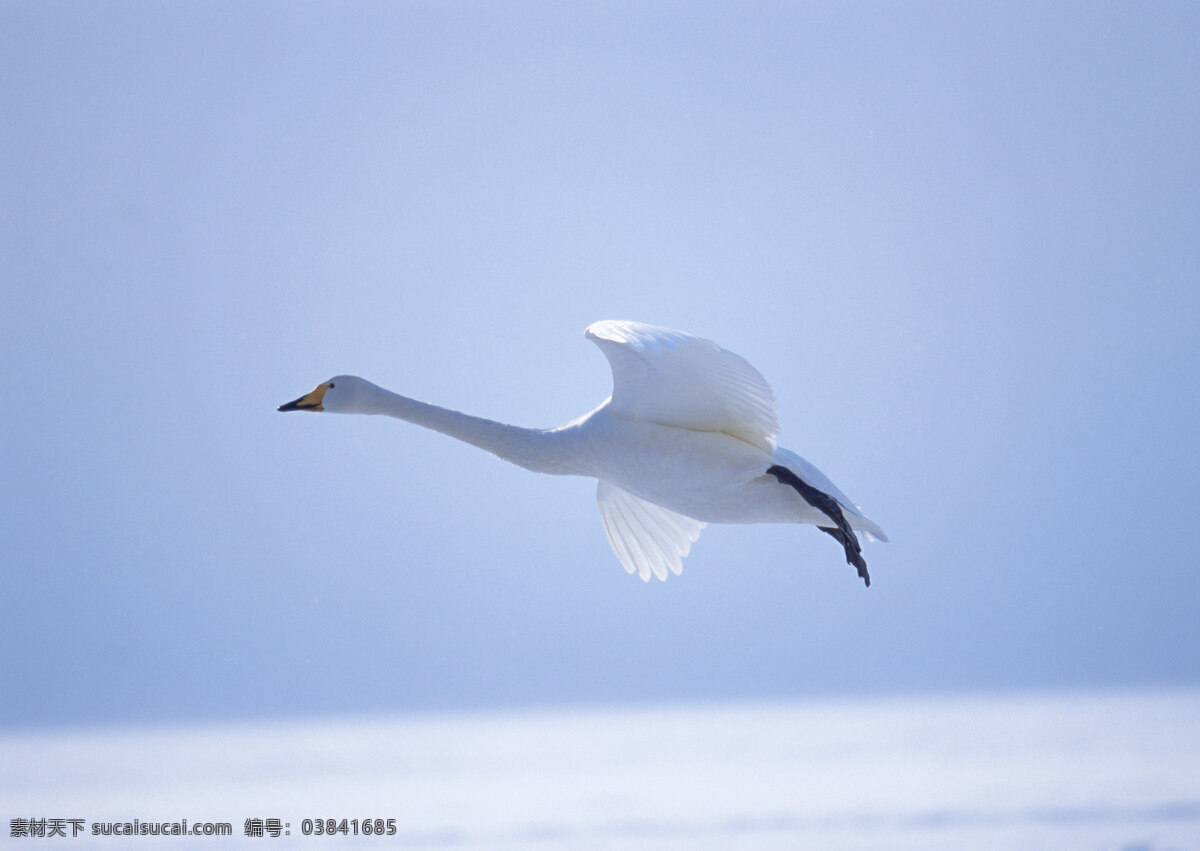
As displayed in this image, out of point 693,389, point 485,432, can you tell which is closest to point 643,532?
point 485,432

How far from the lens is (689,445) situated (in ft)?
16.6

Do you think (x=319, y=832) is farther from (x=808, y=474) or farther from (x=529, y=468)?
(x=808, y=474)

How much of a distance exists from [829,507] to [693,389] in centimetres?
76

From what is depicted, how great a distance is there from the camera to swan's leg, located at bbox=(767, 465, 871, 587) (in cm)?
506

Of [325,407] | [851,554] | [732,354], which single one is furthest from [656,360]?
Answer: [325,407]

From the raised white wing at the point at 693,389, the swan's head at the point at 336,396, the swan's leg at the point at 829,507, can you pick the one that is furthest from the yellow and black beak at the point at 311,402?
the swan's leg at the point at 829,507

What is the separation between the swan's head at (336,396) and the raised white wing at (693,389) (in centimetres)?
123

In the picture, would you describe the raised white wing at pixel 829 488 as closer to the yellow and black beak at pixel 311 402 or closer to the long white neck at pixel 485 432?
the long white neck at pixel 485 432

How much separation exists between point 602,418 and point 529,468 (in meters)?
0.41

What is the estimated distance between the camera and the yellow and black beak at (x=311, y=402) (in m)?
5.56

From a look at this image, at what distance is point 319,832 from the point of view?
5422mm

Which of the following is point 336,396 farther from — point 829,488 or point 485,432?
point 829,488

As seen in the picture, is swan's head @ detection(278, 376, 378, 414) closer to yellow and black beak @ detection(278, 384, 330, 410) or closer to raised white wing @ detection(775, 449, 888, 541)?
yellow and black beak @ detection(278, 384, 330, 410)

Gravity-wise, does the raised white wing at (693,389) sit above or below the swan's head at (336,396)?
below
